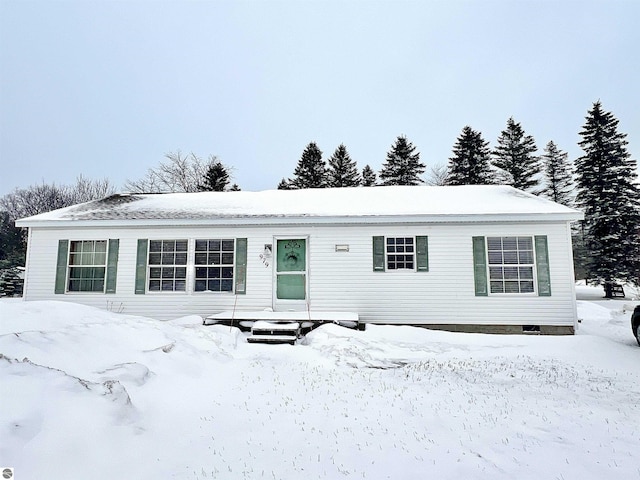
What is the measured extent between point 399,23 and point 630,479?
59.5m

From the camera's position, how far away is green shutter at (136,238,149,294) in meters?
9.84

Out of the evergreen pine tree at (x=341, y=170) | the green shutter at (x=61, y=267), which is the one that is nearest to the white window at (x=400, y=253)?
the green shutter at (x=61, y=267)

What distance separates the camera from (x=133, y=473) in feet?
8.71

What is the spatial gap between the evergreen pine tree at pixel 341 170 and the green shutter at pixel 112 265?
81.6ft

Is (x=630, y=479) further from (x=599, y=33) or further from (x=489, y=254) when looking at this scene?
(x=599, y=33)

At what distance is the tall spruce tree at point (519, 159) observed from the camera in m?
29.9

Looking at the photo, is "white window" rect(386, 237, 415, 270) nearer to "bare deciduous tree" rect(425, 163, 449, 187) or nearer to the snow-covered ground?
the snow-covered ground

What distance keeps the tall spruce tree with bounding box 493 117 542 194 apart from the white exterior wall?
2392cm

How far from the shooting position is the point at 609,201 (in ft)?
70.7

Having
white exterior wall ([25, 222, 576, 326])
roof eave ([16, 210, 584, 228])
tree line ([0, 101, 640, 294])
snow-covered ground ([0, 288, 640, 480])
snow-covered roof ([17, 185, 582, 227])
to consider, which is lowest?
snow-covered ground ([0, 288, 640, 480])

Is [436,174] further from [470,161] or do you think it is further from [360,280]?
[360,280]

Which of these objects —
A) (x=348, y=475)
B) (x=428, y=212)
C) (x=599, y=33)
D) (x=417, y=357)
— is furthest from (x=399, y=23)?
(x=348, y=475)

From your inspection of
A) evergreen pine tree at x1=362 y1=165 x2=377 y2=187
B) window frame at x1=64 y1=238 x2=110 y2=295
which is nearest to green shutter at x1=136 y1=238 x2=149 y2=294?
window frame at x1=64 y1=238 x2=110 y2=295

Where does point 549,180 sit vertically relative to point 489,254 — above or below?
above
